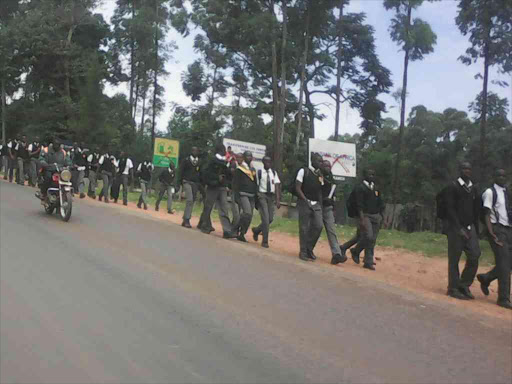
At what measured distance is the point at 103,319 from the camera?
5.08m

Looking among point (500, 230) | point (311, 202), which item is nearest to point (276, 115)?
point (311, 202)

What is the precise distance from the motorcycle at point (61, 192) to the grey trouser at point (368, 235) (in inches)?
245

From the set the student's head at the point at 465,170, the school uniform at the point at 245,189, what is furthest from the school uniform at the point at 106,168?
the student's head at the point at 465,170

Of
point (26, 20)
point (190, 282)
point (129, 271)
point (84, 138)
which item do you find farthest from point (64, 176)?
point (26, 20)

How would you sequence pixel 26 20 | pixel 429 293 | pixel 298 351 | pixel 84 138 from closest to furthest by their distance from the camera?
pixel 298 351 → pixel 429 293 → pixel 84 138 → pixel 26 20

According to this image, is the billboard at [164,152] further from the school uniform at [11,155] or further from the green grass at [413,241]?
the school uniform at [11,155]

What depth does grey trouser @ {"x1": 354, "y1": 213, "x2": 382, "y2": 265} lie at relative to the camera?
30.2ft

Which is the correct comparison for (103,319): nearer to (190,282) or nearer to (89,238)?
(190,282)

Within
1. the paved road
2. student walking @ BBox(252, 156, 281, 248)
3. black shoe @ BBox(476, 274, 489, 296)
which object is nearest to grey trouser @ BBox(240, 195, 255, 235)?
student walking @ BBox(252, 156, 281, 248)

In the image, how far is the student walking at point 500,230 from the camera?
7211mm

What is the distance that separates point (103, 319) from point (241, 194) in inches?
224

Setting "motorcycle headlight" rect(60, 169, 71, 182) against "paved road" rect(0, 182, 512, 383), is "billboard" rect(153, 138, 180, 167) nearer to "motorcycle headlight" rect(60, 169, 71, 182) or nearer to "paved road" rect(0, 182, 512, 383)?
"motorcycle headlight" rect(60, 169, 71, 182)

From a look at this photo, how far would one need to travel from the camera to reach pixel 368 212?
369 inches

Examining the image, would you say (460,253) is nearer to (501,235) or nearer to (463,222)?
(463,222)
